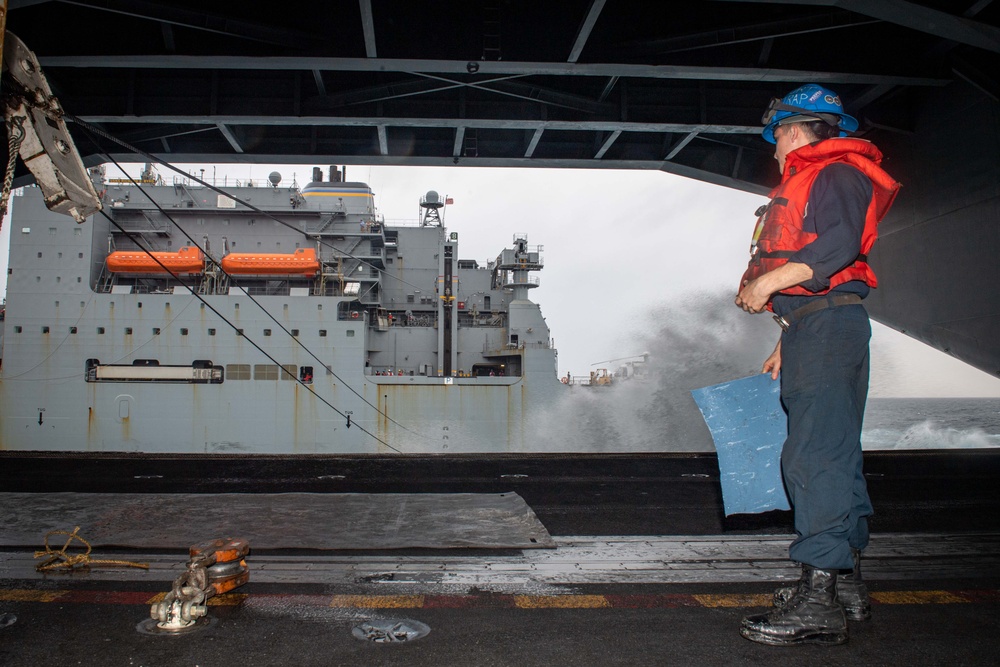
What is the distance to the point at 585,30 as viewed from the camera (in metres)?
5.08

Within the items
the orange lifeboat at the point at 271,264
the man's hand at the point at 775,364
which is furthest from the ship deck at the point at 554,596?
the orange lifeboat at the point at 271,264

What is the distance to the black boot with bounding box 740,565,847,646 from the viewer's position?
1.63 m

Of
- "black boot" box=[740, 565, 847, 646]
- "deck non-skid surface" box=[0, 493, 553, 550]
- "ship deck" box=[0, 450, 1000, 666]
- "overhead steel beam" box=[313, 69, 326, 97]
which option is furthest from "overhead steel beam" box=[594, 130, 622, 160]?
"black boot" box=[740, 565, 847, 646]

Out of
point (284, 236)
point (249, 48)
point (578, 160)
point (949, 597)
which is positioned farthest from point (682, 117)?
point (284, 236)

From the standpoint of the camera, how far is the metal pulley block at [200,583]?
1698mm

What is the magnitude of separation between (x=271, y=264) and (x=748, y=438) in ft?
53.6

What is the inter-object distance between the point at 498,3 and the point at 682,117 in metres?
2.50

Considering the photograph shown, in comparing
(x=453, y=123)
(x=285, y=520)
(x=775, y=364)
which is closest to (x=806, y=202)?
(x=775, y=364)

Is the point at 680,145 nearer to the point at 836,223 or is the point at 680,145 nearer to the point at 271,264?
the point at 836,223

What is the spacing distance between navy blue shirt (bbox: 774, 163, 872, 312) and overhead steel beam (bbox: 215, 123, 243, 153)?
251 inches

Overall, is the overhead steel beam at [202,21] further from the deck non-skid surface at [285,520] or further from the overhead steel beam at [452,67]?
the deck non-skid surface at [285,520]

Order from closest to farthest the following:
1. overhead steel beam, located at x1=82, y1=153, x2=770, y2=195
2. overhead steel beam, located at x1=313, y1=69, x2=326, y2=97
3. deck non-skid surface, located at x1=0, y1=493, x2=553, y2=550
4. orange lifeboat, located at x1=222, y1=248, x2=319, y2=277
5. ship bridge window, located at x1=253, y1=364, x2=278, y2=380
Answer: deck non-skid surface, located at x1=0, y1=493, x2=553, y2=550 → overhead steel beam, located at x1=313, y1=69, x2=326, y2=97 → overhead steel beam, located at x1=82, y1=153, x2=770, y2=195 → ship bridge window, located at x1=253, y1=364, x2=278, y2=380 → orange lifeboat, located at x1=222, y1=248, x2=319, y2=277

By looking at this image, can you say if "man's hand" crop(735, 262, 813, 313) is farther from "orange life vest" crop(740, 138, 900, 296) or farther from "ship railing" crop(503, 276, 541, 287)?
"ship railing" crop(503, 276, 541, 287)

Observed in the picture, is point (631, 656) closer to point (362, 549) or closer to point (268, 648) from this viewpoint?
point (268, 648)
